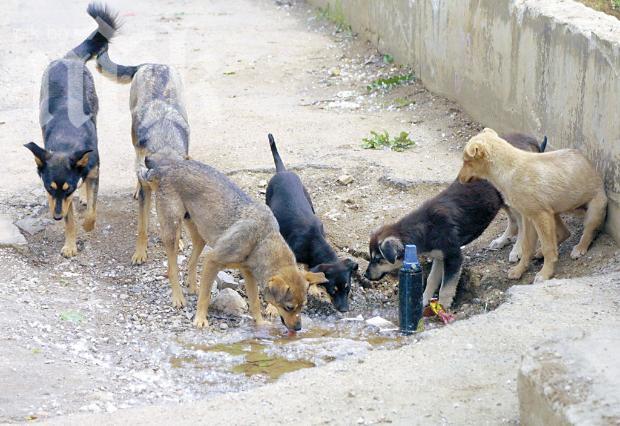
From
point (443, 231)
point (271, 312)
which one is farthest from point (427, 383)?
point (271, 312)

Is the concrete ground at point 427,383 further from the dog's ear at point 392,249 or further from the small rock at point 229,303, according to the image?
the small rock at point 229,303

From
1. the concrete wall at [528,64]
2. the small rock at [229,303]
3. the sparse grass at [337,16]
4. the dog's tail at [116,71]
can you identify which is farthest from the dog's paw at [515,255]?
the sparse grass at [337,16]

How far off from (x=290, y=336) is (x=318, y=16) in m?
9.80

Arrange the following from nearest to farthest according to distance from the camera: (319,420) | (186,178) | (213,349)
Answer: (319,420), (213,349), (186,178)

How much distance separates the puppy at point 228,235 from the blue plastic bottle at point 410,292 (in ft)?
2.05

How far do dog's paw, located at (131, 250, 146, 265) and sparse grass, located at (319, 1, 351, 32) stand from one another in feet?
24.3

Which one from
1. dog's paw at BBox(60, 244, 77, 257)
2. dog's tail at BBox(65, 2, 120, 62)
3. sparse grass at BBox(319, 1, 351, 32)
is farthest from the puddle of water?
sparse grass at BBox(319, 1, 351, 32)

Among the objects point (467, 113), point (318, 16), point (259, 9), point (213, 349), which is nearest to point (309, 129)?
point (467, 113)

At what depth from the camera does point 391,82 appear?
1202 centimetres

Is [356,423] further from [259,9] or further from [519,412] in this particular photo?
[259,9]

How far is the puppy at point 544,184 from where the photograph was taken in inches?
279

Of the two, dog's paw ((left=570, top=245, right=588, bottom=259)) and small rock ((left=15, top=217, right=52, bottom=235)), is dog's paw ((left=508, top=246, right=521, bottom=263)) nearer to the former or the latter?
dog's paw ((left=570, top=245, right=588, bottom=259))

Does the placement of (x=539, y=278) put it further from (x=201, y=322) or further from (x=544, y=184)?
(x=201, y=322)

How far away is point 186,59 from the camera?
13906 mm
